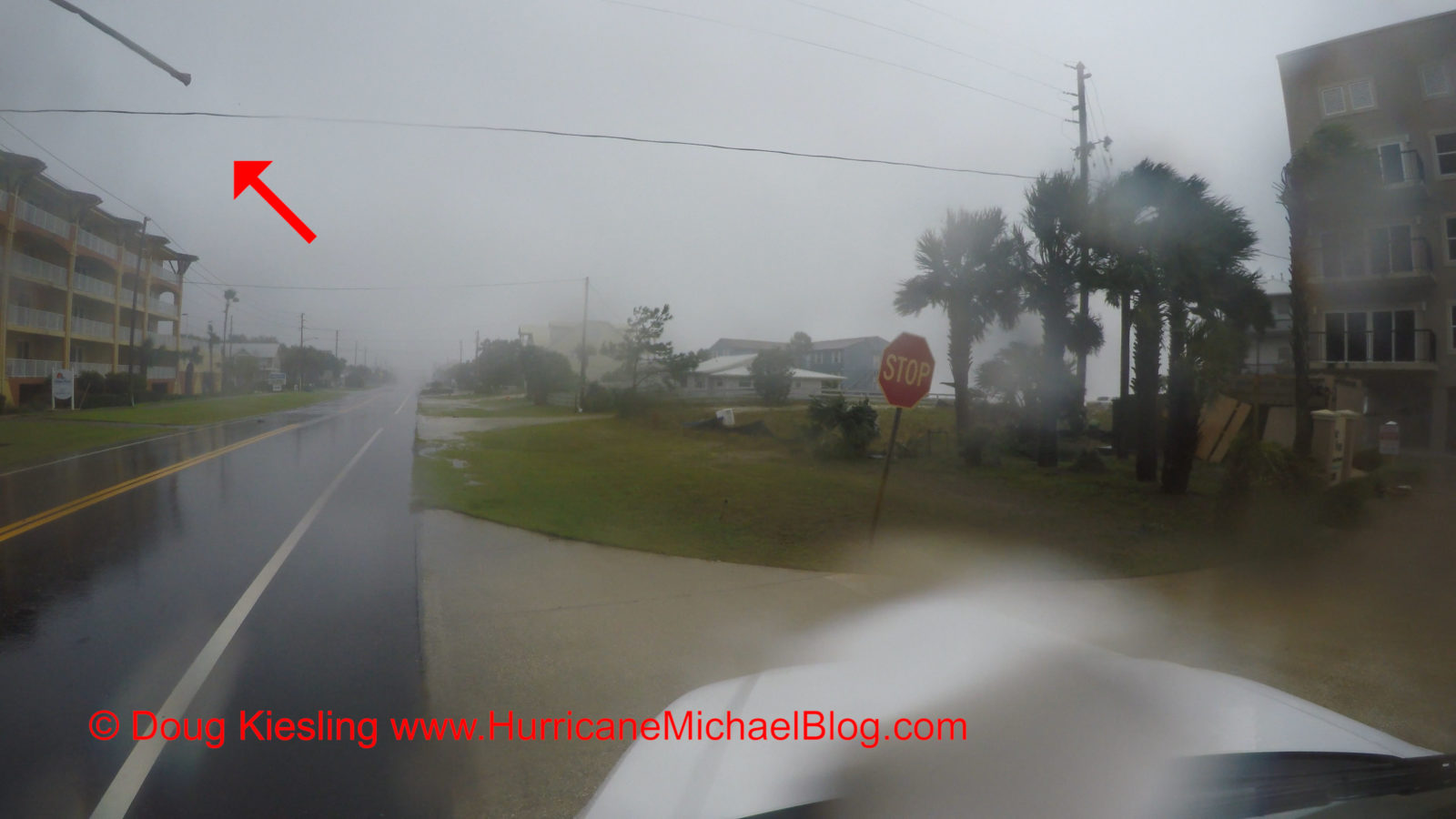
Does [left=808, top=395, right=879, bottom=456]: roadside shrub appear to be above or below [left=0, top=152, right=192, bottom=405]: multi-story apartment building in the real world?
below

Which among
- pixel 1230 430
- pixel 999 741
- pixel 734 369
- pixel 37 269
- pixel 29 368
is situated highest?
pixel 37 269

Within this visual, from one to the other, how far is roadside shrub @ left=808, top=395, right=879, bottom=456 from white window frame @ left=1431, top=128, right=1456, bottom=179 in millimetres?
11850

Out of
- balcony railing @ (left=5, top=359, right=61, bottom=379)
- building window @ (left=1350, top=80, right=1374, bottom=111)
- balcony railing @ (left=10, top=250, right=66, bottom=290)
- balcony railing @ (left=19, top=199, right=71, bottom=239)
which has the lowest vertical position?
balcony railing @ (left=5, top=359, right=61, bottom=379)

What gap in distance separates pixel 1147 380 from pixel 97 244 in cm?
3983

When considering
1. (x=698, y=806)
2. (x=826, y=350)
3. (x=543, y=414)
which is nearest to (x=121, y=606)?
(x=698, y=806)

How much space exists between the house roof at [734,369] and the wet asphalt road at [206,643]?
42555 mm

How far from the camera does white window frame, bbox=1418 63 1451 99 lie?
12.0 m

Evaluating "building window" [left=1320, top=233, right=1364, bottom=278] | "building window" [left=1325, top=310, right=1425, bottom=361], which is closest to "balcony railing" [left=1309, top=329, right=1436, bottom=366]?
"building window" [left=1325, top=310, right=1425, bottom=361]

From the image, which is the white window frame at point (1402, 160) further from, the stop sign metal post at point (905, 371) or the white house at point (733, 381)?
the white house at point (733, 381)

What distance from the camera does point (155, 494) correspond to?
11.2m

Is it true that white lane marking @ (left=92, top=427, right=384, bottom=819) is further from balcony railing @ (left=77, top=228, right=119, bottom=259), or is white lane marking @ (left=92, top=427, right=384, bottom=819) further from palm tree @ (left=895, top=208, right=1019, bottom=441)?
balcony railing @ (left=77, top=228, right=119, bottom=259)

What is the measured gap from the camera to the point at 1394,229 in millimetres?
16016

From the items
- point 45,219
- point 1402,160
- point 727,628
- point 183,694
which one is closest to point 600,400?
point 45,219

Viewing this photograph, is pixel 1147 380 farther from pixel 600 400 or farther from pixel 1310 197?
pixel 600 400
